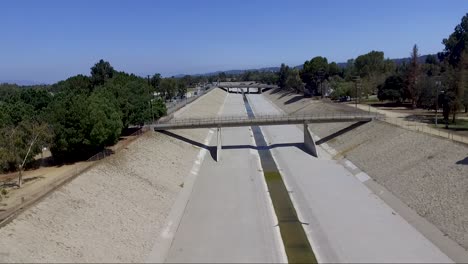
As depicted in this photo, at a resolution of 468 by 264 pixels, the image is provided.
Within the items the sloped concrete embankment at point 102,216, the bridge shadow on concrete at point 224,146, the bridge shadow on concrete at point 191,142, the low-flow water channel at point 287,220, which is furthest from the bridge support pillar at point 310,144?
the sloped concrete embankment at point 102,216

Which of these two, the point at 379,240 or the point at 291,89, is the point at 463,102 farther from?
the point at 291,89

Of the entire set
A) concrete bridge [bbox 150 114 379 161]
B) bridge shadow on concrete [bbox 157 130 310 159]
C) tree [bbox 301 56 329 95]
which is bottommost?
bridge shadow on concrete [bbox 157 130 310 159]

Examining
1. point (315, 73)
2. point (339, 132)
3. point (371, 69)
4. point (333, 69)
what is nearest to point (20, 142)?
point (339, 132)

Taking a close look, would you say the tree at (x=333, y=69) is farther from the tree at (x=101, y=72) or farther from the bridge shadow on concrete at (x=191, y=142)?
Result: the bridge shadow on concrete at (x=191, y=142)

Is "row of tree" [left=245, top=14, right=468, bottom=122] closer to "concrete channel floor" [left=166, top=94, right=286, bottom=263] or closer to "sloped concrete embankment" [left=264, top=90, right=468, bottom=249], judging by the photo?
"sloped concrete embankment" [left=264, top=90, right=468, bottom=249]

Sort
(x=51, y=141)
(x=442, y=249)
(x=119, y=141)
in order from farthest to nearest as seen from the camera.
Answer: (x=119, y=141)
(x=51, y=141)
(x=442, y=249)

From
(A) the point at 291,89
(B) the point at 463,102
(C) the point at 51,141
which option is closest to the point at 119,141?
(C) the point at 51,141

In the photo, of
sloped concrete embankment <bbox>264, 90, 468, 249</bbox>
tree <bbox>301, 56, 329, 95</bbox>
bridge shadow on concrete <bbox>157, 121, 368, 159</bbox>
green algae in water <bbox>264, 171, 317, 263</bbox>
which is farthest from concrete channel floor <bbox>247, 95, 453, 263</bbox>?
tree <bbox>301, 56, 329, 95</bbox>
